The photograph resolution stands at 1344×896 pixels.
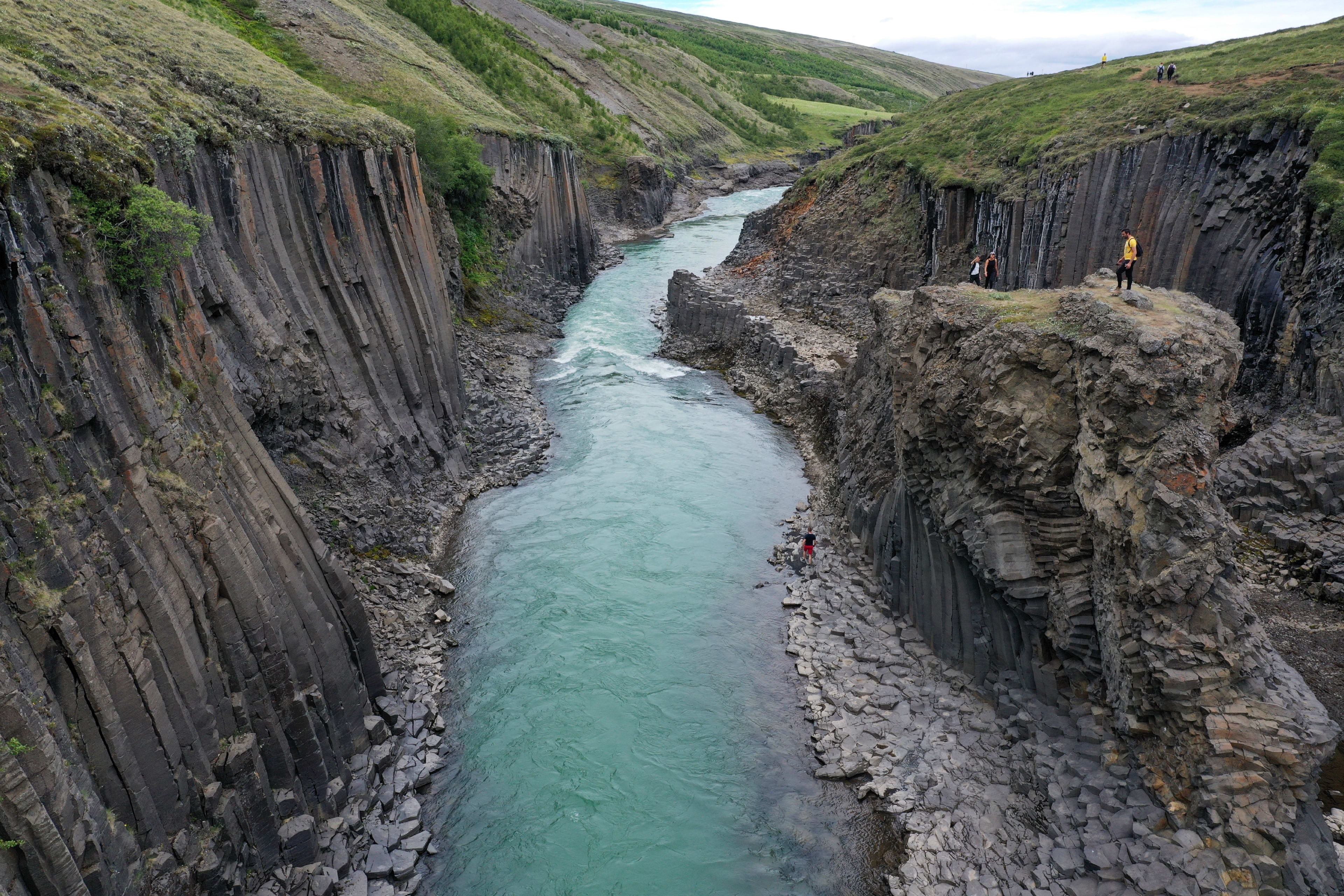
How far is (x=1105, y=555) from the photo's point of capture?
51.4 feet

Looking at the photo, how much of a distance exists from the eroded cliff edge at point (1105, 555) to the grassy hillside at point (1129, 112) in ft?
44.9

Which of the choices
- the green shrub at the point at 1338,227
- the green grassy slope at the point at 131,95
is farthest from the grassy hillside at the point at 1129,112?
the green grassy slope at the point at 131,95

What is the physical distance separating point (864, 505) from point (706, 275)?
36.3m

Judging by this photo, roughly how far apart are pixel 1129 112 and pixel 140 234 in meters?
38.1

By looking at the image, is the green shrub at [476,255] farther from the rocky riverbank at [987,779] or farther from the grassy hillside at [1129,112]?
the rocky riverbank at [987,779]

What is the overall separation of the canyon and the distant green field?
127768mm

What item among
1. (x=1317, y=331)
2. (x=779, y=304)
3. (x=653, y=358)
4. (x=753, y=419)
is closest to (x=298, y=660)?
(x=753, y=419)

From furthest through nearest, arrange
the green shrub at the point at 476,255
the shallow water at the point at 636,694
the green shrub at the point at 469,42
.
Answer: the green shrub at the point at 469,42 < the green shrub at the point at 476,255 < the shallow water at the point at 636,694

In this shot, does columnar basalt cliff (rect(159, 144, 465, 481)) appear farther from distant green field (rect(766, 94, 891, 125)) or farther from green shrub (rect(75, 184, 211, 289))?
distant green field (rect(766, 94, 891, 125))

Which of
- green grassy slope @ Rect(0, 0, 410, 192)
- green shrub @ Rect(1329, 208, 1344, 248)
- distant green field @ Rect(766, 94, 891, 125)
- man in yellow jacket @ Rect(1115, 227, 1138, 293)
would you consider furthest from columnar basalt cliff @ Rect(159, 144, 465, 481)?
distant green field @ Rect(766, 94, 891, 125)

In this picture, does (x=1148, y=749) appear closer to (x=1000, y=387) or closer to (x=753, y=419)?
(x=1000, y=387)

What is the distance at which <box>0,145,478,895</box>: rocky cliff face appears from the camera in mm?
11031

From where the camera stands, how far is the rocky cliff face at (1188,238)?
24875 mm

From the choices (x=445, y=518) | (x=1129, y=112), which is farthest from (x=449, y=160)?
(x=1129, y=112)
